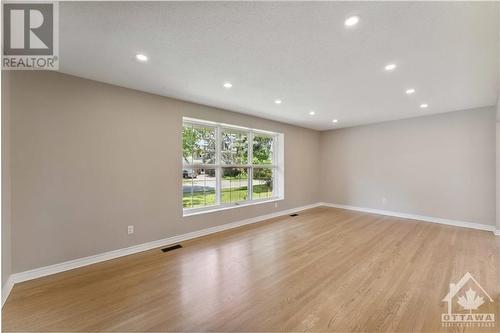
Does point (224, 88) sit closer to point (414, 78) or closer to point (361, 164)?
point (414, 78)

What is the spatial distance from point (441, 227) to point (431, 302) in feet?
10.6

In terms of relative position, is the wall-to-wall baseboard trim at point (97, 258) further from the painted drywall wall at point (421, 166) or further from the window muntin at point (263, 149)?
the painted drywall wall at point (421, 166)

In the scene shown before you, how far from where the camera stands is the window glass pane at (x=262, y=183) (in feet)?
16.9

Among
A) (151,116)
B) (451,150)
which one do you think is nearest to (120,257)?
(151,116)

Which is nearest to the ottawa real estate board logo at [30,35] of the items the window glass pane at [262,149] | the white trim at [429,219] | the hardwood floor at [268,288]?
the hardwood floor at [268,288]

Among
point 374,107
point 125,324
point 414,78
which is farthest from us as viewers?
point 374,107

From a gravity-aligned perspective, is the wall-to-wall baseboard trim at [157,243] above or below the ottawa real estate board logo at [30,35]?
below

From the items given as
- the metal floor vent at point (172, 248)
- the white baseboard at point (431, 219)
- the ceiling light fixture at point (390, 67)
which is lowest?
the metal floor vent at point (172, 248)

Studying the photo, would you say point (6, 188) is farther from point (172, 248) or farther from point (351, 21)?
point (351, 21)

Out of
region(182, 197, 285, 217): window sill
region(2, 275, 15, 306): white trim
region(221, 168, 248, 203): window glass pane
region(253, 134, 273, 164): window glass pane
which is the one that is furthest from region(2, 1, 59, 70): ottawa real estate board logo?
region(253, 134, 273, 164): window glass pane

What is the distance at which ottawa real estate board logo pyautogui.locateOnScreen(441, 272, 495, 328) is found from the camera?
1752 mm

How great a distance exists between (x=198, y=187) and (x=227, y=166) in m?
0.80

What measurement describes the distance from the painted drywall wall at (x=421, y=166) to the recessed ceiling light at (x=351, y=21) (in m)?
4.43

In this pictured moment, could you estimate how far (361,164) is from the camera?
5.90 meters
